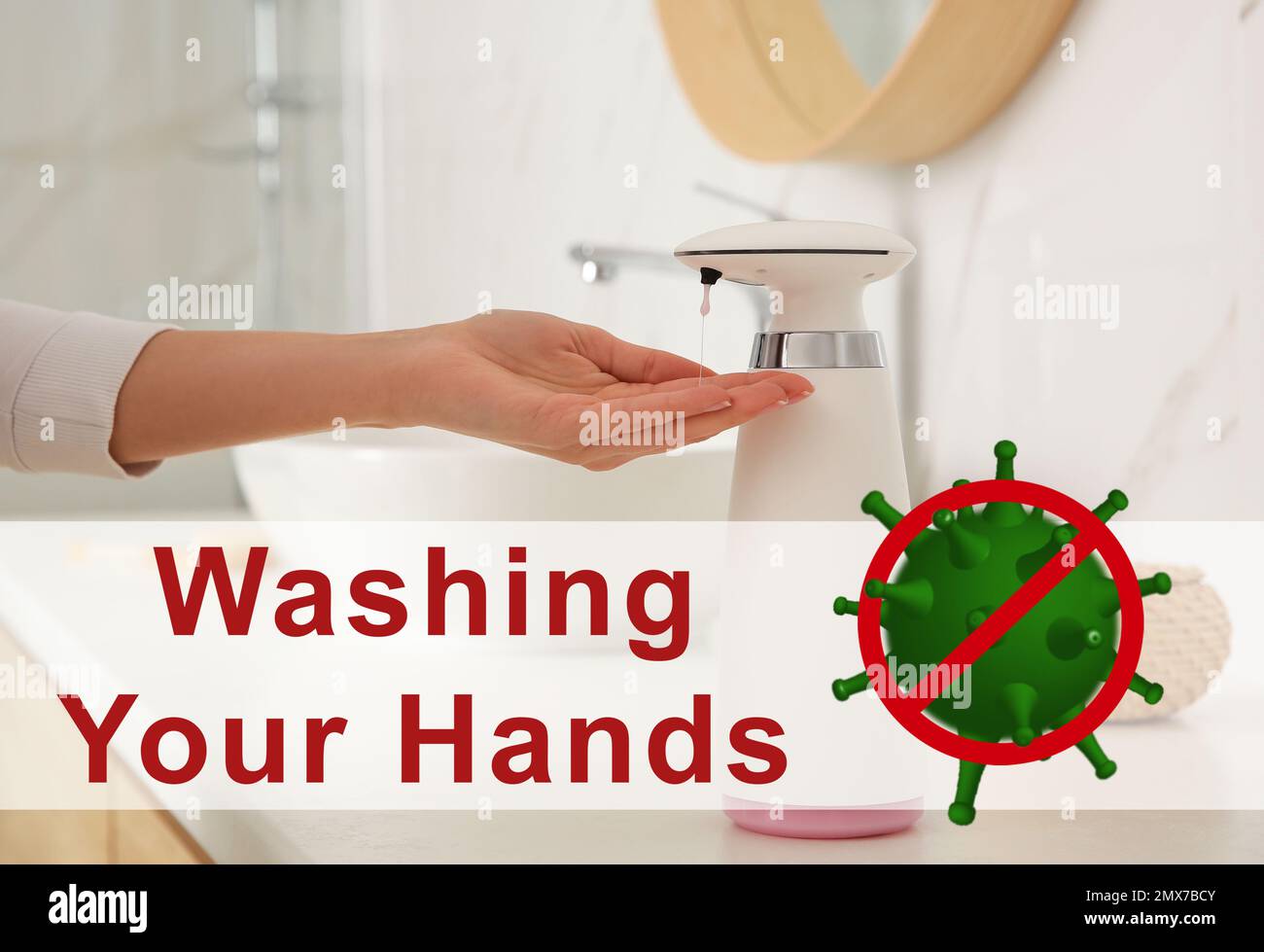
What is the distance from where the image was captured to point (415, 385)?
65 centimetres

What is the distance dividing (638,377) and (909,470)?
0.41m

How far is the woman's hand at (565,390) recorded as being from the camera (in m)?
0.55

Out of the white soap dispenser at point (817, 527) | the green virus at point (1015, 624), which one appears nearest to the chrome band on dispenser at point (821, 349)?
the white soap dispenser at point (817, 527)

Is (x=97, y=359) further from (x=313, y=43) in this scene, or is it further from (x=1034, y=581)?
(x=313, y=43)

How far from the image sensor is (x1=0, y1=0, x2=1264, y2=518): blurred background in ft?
2.64

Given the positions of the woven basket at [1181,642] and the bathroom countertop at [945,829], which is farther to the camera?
the woven basket at [1181,642]

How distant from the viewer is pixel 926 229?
1.05 m

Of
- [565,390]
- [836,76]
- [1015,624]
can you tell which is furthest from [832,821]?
[836,76]

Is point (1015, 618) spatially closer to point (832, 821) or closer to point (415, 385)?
point (832, 821)

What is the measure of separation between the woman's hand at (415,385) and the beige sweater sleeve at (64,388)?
0.01 meters

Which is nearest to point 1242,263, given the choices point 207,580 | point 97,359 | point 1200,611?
point 1200,611

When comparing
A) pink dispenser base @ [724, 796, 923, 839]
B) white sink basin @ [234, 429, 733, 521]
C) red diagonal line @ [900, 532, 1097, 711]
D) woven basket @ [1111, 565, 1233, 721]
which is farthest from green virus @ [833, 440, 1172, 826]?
white sink basin @ [234, 429, 733, 521]

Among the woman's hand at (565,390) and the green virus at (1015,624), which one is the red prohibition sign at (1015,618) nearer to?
the green virus at (1015,624)

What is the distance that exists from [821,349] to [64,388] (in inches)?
17.5
